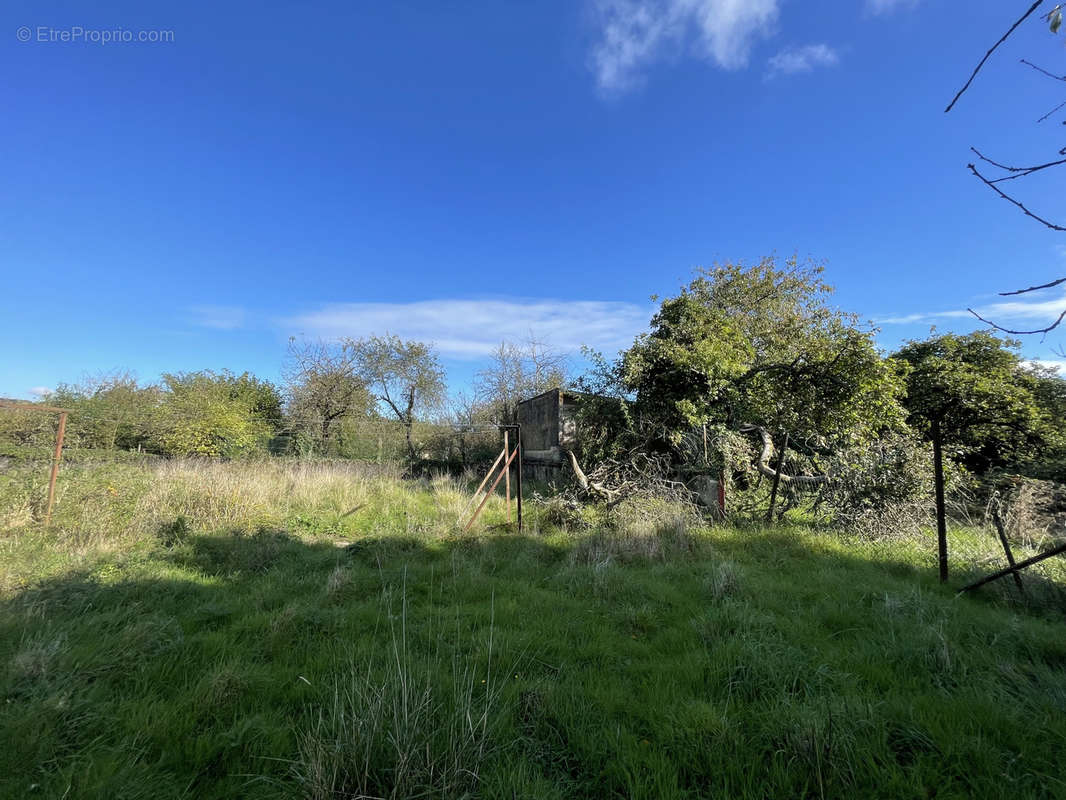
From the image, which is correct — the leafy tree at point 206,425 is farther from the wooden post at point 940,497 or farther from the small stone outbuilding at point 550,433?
the wooden post at point 940,497

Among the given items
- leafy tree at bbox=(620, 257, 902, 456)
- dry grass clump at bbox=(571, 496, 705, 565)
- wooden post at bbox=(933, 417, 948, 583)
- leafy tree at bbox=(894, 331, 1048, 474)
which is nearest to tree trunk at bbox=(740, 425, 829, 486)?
leafy tree at bbox=(620, 257, 902, 456)

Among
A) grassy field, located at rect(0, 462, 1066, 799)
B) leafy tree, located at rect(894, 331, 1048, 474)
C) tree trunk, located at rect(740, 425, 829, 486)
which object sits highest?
leafy tree, located at rect(894, 331, 1048, 474)

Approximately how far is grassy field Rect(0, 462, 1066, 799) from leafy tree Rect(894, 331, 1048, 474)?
23.6ft

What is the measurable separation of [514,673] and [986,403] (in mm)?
14173

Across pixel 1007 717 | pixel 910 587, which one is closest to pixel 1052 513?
pixel 910 587

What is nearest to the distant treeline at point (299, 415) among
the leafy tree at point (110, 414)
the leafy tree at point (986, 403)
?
the leafy tree at point (110, 414)

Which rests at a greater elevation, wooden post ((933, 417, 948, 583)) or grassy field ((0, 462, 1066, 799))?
wooden post ((933, 417, 948, 583))

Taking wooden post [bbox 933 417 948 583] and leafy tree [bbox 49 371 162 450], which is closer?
wooden post [bbox 933 417 948 583]

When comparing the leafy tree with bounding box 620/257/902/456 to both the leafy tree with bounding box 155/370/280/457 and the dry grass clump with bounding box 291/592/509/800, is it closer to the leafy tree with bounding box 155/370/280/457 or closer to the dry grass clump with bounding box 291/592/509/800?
the dry grass clump with bounding box 291/592/509/800

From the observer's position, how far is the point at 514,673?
2789 millimetres

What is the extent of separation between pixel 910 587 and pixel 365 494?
29.8 feet

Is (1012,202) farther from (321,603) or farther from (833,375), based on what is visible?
(833,375)

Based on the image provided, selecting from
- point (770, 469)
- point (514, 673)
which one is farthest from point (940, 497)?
point (514, 673)

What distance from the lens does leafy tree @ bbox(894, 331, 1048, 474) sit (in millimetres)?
10227
